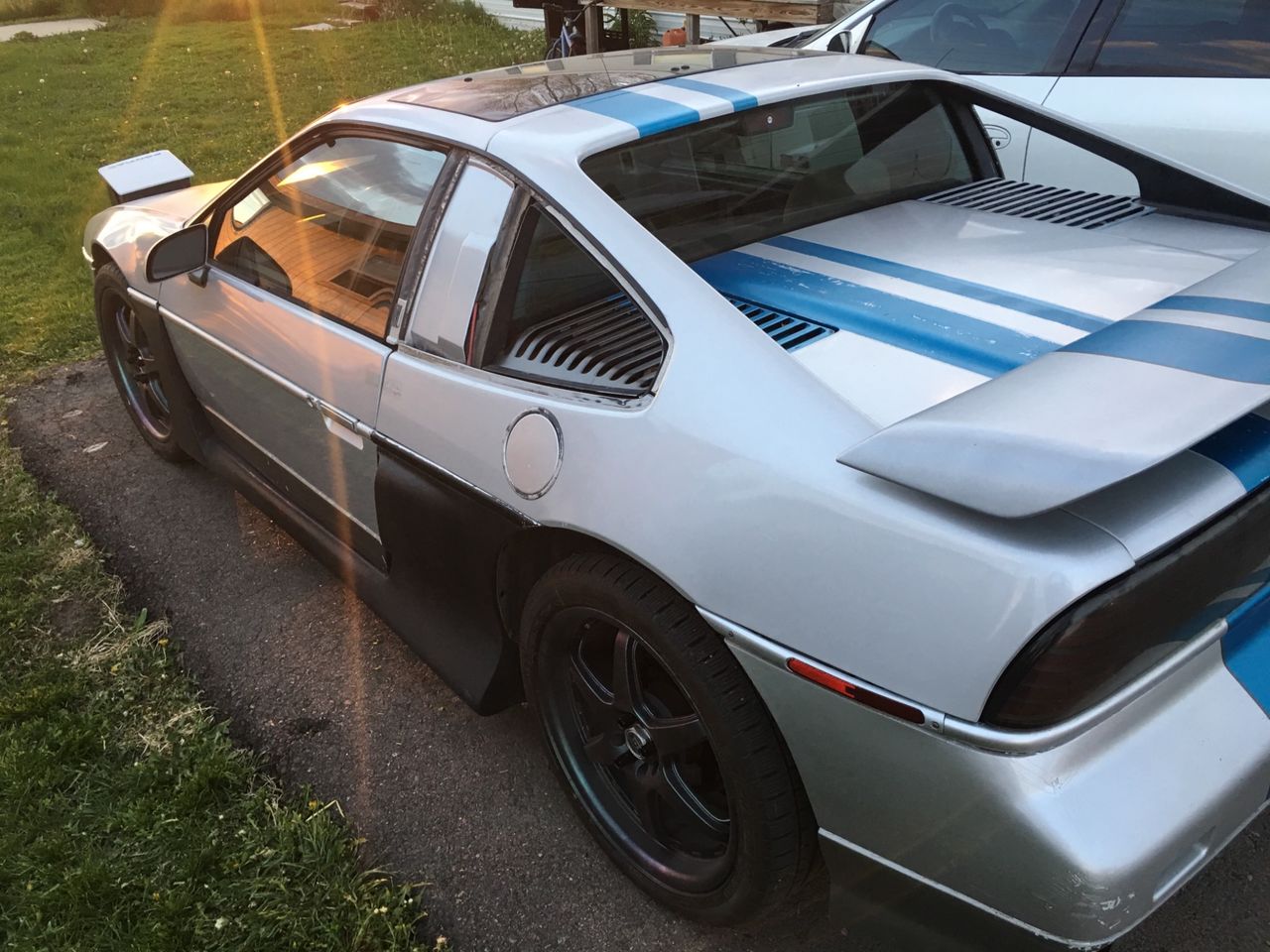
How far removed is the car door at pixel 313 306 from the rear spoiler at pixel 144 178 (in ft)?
3.32

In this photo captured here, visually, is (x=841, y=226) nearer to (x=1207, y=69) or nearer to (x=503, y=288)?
(x=503, y=288)

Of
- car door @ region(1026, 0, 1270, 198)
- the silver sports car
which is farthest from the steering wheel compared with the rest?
the silver sports car

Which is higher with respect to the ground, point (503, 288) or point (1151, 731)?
point (503, 288)

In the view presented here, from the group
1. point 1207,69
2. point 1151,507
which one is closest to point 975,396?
point 1151,507

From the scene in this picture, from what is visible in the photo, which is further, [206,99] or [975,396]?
[206,99]

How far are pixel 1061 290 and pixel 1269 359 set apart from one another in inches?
21.9

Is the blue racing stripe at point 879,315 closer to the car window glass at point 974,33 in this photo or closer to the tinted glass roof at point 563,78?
the tinted glass roof at point 563,78

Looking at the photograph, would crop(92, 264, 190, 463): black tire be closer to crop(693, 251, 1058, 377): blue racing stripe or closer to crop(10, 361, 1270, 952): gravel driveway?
crop(10, 361, 1270, 952): gravel driveway

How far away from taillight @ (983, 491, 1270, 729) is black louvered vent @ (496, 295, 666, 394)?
31.7 inches

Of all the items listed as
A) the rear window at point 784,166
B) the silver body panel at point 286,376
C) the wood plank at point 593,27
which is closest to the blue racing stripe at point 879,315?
the rear window at point 784,166

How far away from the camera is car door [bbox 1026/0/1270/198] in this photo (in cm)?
351

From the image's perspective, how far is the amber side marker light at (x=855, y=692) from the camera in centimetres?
146

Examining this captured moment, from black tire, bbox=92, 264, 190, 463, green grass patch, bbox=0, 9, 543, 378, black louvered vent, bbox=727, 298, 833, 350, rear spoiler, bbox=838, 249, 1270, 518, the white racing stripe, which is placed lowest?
green grass patch, bbox=0, 9, 543, 378

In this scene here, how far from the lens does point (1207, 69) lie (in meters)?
3.62
